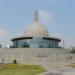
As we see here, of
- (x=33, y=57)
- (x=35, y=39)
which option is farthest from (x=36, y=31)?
(x=33, y=57)

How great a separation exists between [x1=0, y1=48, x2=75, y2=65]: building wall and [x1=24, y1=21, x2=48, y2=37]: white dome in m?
10.8

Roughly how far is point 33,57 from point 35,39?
10800 mm

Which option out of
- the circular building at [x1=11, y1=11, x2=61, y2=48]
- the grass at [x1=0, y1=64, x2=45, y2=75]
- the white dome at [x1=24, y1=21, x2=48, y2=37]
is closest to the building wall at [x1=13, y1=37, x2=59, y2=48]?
the circular building at [x1=11, y1=11, x2=61, y2=48]

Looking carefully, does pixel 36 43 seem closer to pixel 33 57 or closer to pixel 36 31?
pixel 36 31

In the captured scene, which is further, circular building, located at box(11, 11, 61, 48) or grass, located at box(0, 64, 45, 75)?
circular building, located at box(11, 11, 61, 48)

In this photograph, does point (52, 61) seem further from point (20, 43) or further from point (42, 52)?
point (20, 43)

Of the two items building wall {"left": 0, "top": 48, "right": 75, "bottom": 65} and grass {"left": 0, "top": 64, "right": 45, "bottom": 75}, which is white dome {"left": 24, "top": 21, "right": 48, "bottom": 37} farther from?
grass {"left": 0, "top": 64, "right": 45, "bottom": 75}

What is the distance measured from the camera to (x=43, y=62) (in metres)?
46.5

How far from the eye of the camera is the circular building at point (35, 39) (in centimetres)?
5712

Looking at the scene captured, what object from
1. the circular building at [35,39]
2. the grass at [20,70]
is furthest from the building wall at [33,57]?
the grass at [20,70]

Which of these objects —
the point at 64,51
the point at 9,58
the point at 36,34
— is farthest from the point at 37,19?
the point at 9,58

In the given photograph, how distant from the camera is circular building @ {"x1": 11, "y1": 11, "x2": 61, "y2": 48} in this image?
57.1 m

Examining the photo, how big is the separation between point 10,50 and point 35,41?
10330 mm

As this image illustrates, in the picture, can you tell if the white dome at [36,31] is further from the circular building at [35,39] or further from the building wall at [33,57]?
the building wall at [33,57]
